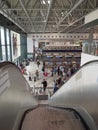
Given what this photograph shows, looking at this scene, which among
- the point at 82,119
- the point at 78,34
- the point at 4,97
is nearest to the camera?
the point at 4,97

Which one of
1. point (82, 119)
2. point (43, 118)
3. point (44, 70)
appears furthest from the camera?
point (44, 70)

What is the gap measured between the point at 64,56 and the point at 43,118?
64.4ft

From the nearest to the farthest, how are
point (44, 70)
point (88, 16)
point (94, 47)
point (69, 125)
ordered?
point (69, 125) < point (94, 47) < point (88, 16) < point (44, 70)

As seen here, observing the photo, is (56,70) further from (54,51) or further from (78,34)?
(78,34)

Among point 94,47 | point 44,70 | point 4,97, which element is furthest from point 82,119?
point 44,70

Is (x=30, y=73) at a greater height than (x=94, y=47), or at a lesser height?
lesser

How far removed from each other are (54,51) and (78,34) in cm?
956

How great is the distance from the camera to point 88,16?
14.1 m

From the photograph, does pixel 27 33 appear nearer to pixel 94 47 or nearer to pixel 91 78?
pixel 94 47

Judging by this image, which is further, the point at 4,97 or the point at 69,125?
the point at 69,125

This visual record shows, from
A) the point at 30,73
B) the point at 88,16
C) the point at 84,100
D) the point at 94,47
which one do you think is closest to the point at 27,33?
the point at 30,73

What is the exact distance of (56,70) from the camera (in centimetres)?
2192

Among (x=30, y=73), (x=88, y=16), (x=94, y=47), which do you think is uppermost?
(x=88, y=16)

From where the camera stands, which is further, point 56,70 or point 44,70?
point 44,70
